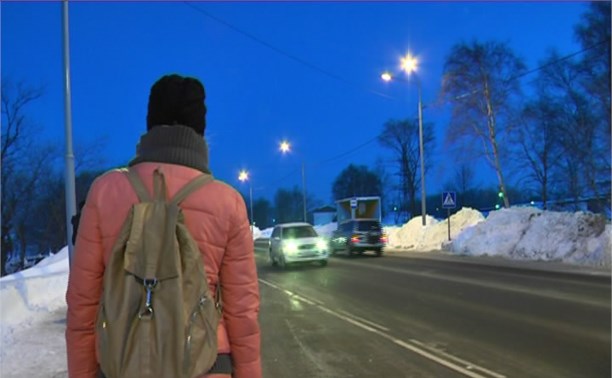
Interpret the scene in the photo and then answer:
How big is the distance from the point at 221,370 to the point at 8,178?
55.8 m

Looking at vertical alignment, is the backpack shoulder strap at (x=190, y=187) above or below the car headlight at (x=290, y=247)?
above

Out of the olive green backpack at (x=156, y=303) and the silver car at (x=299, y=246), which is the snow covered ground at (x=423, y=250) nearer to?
the olive green backpack at (x=156, y=303)

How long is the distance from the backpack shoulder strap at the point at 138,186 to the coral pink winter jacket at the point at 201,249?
0.02m

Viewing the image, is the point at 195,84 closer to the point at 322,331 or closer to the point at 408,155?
the point at 322,331

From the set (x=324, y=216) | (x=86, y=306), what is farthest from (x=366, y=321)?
(x=324, y=216)

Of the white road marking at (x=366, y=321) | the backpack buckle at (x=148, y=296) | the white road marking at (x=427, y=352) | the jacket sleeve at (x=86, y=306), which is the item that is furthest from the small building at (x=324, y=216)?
the backpack buckle at (x=148, y=296)

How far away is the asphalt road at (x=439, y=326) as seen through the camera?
6504 mm

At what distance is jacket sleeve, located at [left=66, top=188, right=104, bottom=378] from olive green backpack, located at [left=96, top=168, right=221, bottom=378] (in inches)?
5.6

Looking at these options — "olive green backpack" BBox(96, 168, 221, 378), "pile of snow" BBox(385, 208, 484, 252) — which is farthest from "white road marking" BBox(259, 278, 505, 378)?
"pile of snow" BBox(385, 208, 484, 252)

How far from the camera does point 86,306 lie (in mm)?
2111

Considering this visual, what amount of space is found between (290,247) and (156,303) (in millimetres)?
19312

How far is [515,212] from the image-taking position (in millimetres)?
26516

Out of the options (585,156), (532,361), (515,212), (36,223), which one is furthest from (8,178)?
(532,361)

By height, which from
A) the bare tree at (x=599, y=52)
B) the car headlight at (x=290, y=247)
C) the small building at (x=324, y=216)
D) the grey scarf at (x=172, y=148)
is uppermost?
the bare tree at (x=599, y=52)
